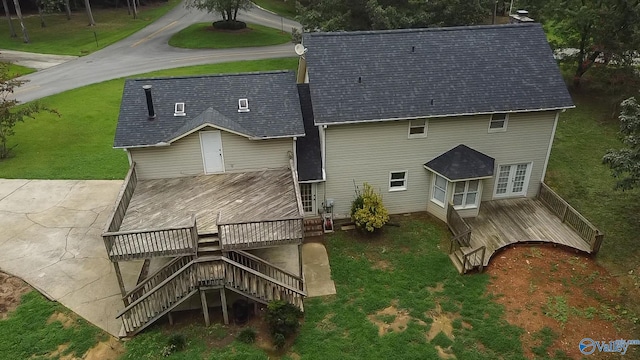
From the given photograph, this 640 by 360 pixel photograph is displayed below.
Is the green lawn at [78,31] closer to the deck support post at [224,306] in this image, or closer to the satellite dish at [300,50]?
the satellite dish at [300,50]

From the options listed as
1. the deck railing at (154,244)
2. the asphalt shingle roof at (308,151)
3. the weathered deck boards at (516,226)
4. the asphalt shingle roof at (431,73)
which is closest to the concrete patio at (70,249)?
the deck railing at (154,244)

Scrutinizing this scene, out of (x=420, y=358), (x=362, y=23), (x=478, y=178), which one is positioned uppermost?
(x=362, y=23)

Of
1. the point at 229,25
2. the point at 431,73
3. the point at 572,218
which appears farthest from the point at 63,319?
the point at 229,25

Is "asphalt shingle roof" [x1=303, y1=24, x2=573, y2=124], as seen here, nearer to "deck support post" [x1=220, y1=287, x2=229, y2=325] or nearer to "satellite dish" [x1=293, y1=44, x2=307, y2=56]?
"satellite dish" [x1=293, y1=44, x2=307, y2=56]

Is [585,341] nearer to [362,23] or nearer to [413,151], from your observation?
[413,151]

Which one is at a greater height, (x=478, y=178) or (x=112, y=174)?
(x=478, y=178)

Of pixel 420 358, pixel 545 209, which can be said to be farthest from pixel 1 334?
pixel 545 209

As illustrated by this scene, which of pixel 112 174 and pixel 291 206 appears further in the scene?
pixel 112 174
